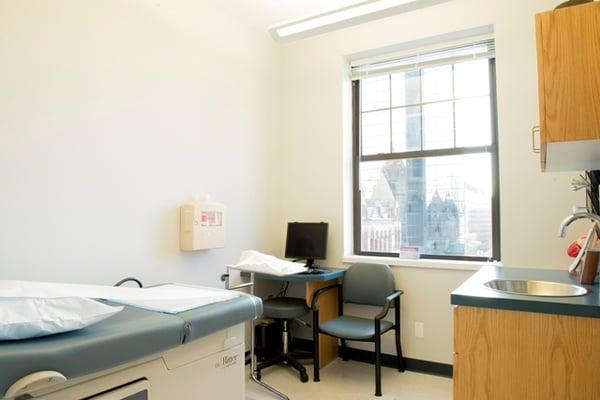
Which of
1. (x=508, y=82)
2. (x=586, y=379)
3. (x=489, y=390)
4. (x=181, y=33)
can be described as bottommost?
(x=489, y=390)

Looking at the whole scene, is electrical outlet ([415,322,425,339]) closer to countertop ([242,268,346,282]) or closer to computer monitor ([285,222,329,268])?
countertop ([242,268,346,282])

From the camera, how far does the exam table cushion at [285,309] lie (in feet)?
9.72

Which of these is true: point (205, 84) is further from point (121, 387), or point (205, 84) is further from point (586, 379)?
point (586, 379)

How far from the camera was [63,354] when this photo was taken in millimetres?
998

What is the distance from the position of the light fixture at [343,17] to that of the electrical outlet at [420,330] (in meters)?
2.34

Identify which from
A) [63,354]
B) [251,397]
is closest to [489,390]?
[63,354]

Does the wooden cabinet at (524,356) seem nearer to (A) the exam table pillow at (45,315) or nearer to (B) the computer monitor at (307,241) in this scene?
(A) the exam table pillow at (45,315)

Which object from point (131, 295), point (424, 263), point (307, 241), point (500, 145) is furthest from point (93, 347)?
point (500, 145)

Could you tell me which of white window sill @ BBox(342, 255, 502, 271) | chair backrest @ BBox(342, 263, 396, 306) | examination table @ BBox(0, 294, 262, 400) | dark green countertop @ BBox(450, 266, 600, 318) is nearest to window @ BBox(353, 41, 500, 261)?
white window sill @ BBox(342, 255, 502, 271)

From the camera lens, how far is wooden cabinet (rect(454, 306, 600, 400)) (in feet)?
4.45

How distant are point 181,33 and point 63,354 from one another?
238 centimetres

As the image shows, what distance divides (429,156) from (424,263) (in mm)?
934

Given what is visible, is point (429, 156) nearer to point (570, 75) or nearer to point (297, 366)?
point (570, 75)

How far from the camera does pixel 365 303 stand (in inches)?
125
